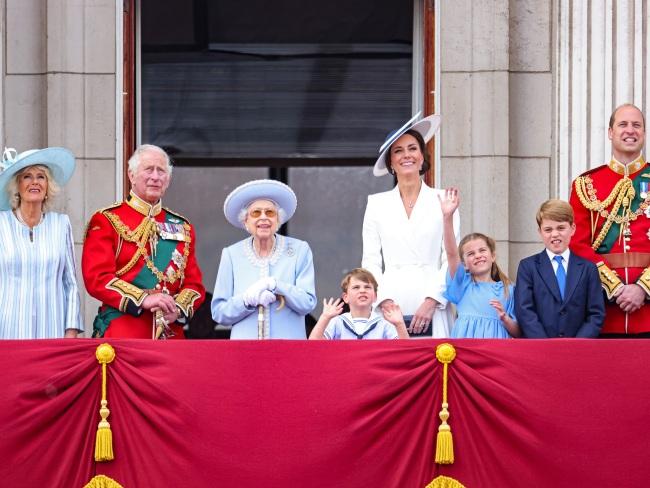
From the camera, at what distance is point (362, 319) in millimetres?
8539

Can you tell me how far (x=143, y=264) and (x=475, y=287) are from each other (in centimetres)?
177

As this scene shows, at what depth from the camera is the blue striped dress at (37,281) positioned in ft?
27.7

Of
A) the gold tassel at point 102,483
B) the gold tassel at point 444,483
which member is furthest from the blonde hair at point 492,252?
the gold tassel at point 102,483

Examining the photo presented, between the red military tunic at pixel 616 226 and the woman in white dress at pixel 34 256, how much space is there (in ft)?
8.90

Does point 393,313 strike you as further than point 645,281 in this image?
Yes

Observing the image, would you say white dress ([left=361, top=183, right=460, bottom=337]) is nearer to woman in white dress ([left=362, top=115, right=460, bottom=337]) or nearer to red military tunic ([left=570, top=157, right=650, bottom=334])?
woman in white dress ([left=362, top=115, right=460, bottom=337])

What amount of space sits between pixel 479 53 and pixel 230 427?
4272mm

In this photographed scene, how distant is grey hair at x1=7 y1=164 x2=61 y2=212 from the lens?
8.57 metres

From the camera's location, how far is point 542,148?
36.2 feet

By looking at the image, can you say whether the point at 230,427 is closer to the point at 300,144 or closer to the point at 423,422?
the point at 423,422

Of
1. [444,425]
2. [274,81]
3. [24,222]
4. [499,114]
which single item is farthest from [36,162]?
[274,81]

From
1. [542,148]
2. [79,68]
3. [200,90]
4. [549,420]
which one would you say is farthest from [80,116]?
[549,420]

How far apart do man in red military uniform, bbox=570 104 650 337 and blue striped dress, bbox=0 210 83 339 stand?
270cm

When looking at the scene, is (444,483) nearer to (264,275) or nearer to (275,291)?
(275,291)
